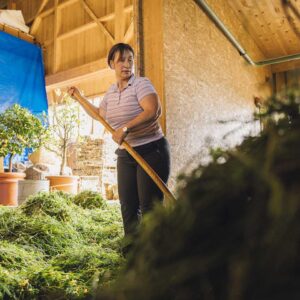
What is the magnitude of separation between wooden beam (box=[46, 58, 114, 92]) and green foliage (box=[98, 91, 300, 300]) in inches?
320

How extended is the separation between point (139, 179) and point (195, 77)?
2.03 metres

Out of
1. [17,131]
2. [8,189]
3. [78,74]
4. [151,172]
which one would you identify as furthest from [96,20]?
A: [151,172]

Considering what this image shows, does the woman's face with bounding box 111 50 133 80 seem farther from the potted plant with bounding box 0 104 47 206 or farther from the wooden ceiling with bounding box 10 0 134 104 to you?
the wooden ceiling with bounding box 10 0 134 104

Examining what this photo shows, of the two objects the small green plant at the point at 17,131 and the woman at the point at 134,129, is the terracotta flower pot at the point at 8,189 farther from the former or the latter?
the woman at the point at 134,129

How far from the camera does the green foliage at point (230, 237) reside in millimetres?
358

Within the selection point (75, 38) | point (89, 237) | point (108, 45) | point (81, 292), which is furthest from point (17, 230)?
point (75, 38)

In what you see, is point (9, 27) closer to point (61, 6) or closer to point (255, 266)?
point (61, 6)

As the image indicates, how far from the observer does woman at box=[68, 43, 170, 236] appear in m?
1.97

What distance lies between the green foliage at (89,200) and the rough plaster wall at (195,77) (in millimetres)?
1513

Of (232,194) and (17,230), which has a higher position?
(232,194)

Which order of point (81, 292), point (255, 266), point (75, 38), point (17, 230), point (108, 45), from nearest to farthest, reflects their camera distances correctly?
point (255, 266) < point (81, 292) < point (17, 230) < point (108, 45) < point (75, 38)

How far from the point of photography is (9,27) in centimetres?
986

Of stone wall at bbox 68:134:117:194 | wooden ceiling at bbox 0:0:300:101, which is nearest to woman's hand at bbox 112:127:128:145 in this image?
wooden ceiling at bbox 0:0:300:101

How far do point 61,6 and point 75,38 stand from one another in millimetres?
1153
